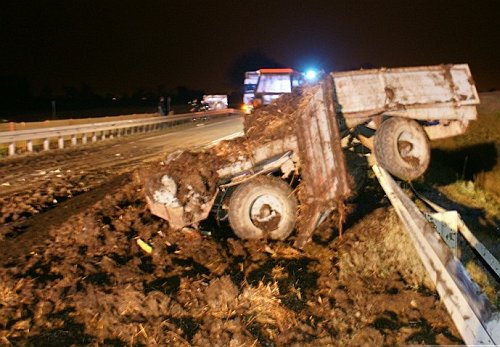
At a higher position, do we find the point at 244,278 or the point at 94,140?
the point at 94,140

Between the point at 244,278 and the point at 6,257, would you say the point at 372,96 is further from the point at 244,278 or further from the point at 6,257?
the point at 6,257

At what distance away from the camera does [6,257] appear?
629 centimetres

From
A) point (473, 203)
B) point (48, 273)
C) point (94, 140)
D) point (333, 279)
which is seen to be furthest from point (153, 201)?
point (94, 140)

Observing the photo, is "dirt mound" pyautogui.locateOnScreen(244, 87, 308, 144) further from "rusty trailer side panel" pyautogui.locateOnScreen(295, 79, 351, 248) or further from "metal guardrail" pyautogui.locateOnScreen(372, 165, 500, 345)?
"metal guardrail" pyautogui.locateOnScreen(372, 165, 500, 345)

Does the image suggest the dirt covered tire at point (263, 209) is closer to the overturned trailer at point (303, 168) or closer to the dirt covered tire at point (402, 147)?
the overturned trailer at point (303, 168)

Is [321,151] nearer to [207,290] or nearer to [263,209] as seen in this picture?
[263,209]

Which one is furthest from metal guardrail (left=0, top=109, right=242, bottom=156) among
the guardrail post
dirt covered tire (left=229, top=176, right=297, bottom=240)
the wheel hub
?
the wheel hub

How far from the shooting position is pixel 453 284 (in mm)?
5344

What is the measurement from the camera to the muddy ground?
16.3 feet

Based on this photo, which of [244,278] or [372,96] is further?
[372,96]

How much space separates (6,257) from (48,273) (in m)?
0.77

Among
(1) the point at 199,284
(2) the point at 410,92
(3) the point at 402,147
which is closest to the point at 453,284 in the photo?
(1) the point at 199,284

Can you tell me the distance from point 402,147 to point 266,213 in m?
2.63

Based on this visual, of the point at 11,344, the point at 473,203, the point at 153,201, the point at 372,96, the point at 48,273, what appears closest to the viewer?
the point at 11,344
